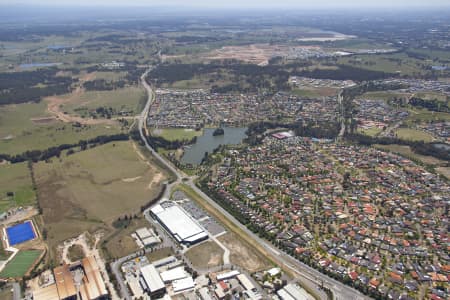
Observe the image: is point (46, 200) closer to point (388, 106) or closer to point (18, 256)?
point (18, 256)

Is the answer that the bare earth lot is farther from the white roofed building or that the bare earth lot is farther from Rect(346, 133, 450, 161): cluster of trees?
Rect(346, 133, 450, 161): cluster of trees

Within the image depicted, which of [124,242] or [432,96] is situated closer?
[124,242]

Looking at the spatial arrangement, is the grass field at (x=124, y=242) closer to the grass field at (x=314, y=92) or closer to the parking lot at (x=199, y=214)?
the parking lot at (x=199, y=214)

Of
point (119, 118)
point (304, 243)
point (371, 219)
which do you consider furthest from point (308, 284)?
point (119, 118)

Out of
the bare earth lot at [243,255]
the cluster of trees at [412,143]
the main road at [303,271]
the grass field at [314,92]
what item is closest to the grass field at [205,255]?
the bare earth lot at [243,255]

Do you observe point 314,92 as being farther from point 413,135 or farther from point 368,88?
point 413,135

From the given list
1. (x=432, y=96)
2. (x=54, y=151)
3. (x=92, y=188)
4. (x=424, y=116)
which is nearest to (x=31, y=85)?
(x=54, y=151)

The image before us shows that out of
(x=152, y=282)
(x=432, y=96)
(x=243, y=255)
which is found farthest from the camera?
(x=432, y=96)

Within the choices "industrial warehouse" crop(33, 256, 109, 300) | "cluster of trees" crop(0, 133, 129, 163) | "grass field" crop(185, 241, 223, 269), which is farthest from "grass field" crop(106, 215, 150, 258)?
"cluster of trees" crop(0, 133, 129, 163)
